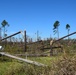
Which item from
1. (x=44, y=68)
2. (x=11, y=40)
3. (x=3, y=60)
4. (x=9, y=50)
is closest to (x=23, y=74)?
(x=44, y=68)

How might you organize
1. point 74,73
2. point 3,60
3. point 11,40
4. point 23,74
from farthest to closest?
point 11,40 < point 3,60 < point 23,74 < point 74,73

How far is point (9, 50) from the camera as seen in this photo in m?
14.9

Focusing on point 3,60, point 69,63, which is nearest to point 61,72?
point 69,63

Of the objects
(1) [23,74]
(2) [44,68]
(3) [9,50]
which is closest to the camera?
(2) [44,68]

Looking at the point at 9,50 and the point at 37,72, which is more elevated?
the point at 9,50

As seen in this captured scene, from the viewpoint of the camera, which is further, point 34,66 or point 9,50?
point 9,50

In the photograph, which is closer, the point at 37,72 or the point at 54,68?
the point at 54,68

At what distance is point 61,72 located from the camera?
642 centimetres

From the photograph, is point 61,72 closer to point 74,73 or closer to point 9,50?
point 74,73

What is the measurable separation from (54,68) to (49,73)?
0.16 m

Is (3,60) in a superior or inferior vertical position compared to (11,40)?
inferior

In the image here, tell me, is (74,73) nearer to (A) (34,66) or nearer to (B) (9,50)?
(A) (34,66)

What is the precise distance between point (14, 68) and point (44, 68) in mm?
1186

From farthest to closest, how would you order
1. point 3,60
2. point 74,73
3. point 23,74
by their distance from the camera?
1. point 3,60
2. point 23,74
3. point 74,73
